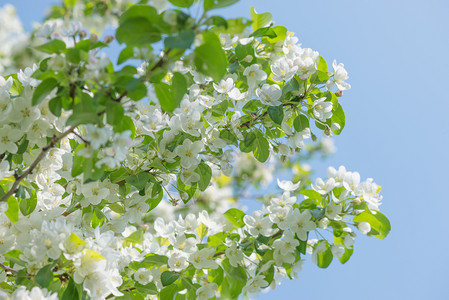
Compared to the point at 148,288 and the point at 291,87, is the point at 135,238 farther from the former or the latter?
the point at 291,87

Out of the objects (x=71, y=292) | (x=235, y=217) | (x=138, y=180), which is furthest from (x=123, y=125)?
(x=235, y=217)

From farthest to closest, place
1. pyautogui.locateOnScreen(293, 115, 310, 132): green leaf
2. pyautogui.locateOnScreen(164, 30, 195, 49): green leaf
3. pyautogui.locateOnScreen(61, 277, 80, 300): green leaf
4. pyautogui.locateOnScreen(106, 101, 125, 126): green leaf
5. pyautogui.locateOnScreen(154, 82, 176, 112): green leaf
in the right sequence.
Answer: pyautogui.locateOnScreen(293, 115, 310, 132): green leaf → pyautogui.locateOnScreen(61, 277, 80, 300): green leaf → pyautogui.locateOnScreen(154, 82, 176, 112): green leaf → pyautogui.locateOnScreen(106, 101, 125, 126): green leaf → pyautogui.locateOnScreen(164, 30, 195, 49): green leaf

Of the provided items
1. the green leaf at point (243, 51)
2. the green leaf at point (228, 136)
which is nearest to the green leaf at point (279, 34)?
the green leaf at point (243, 51)

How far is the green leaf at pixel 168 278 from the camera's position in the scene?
1.48 metres

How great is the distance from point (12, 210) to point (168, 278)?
0.61 metres

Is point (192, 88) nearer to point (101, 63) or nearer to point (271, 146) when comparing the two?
point (271, 146)

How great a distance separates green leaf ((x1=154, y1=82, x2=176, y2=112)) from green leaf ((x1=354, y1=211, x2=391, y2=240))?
0.88 m

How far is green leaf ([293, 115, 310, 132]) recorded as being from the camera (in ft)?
5.46

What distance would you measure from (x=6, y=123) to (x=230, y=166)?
82 centimetres

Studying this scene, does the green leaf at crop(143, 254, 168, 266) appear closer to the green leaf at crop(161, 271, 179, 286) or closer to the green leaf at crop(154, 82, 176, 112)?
the green leaf at crop(161, 271, 179, 286)

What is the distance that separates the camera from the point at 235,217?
174 cm

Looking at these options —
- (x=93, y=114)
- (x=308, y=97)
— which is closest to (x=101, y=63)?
(x=93, y=114)

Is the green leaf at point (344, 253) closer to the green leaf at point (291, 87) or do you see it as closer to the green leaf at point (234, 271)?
the green leaf at point (234, 271)

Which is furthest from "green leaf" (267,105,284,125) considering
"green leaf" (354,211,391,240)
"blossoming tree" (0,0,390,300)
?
"green leaf" (354,211,391,240)
